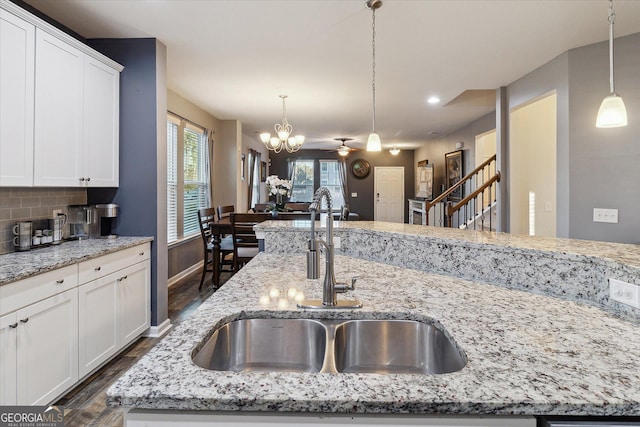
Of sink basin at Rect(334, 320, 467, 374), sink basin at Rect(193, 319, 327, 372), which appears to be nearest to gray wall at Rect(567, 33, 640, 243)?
sink basin at Rect(334, 320, 467, 374)

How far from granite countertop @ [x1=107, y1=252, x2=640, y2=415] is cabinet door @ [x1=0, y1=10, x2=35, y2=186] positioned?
68.2 inches

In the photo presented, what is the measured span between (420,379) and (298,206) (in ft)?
19.2

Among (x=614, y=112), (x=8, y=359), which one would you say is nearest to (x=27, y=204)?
(x=8, y=359)

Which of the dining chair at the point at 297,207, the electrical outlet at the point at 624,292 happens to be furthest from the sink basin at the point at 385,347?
the dining chair at the point at 297,207

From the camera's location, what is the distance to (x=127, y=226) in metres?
3.18

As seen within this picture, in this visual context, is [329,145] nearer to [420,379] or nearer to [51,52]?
[51,52]

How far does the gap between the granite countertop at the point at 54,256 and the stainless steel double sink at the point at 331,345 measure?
4.41 ft

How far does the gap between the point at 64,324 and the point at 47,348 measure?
0.16 meters

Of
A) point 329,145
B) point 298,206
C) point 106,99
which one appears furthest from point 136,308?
point 329,145

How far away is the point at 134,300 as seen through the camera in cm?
292

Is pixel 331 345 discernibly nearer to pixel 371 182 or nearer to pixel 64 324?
pixel 64 324

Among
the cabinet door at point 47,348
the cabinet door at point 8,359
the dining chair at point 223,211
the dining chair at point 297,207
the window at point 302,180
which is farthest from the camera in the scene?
the window at point 302,180

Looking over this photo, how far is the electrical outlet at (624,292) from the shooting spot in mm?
1118

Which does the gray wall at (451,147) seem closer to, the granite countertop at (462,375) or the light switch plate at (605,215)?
the light switch plate at (605,215)
